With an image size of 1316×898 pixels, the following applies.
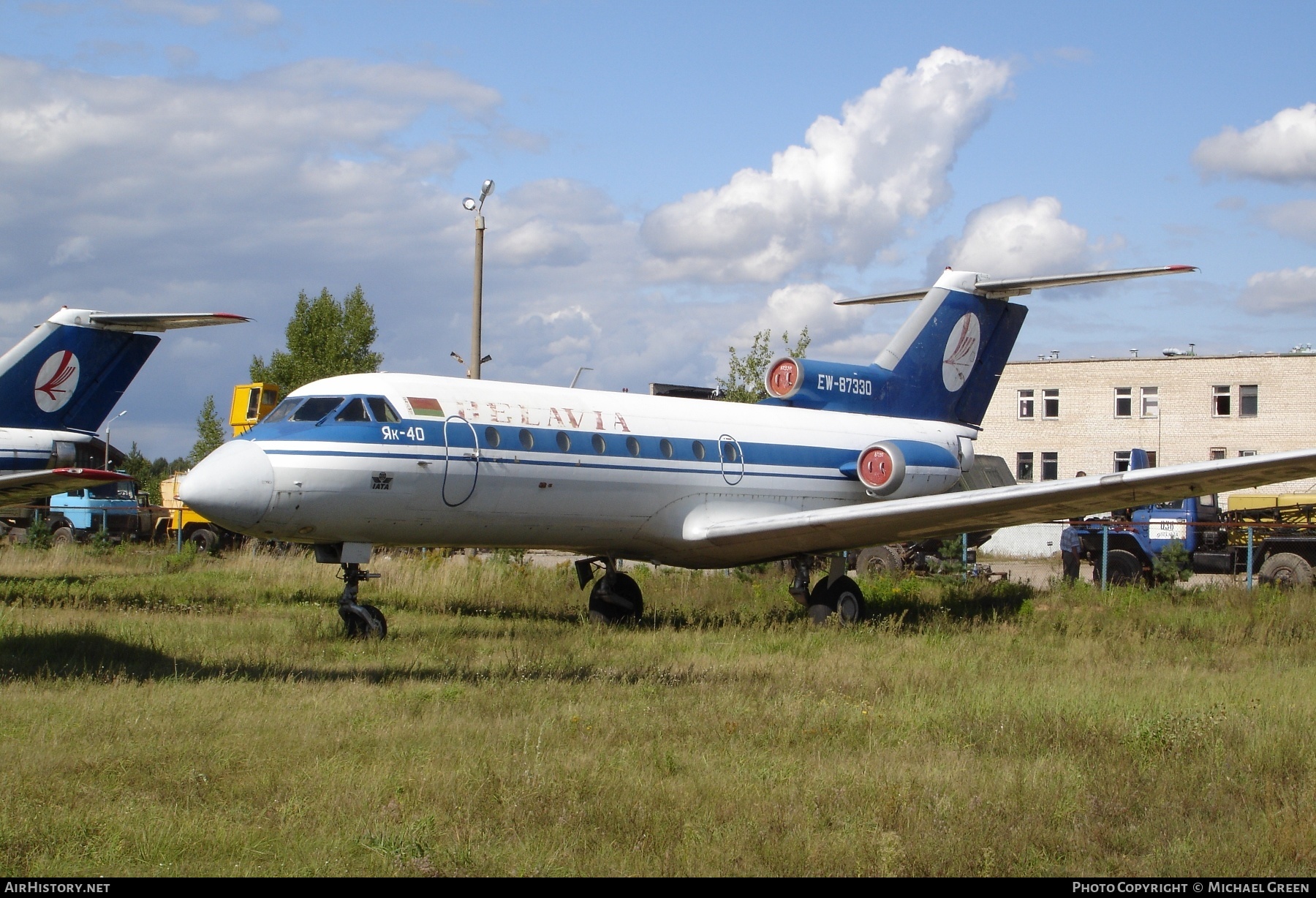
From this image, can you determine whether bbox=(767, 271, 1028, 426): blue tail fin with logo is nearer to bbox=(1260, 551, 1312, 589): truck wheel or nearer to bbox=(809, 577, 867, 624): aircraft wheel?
bbox=(809, 577, 867, 624): aircraft wheel

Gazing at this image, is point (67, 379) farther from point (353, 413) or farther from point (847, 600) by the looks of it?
point (847, 600)

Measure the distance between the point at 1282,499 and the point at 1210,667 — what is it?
23.5 metres

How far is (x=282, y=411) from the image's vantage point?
13508mm

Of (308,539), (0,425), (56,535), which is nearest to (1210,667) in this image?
(308,539)

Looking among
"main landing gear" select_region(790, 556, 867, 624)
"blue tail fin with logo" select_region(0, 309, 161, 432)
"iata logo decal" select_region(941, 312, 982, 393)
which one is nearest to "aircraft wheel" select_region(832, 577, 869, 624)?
"main landing gear" select_region(790, 556, 867, 624)

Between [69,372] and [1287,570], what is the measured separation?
73.0ft

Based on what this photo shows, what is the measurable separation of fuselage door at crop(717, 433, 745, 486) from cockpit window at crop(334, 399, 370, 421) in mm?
5262

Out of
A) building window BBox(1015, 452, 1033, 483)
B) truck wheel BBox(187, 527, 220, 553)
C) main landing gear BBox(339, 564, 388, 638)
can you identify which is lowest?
truck wheel BBox(187, 527, 220, 553)

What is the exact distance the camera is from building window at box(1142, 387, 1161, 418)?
53938mm

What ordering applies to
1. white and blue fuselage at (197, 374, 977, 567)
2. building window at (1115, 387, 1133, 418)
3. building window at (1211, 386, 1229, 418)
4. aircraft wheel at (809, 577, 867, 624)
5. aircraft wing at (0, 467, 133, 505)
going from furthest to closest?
1. building window at (1115, 387, 1133, 418)
2. building window at (1211, 386, 1229, 418)
3. aircraft wheel at (809, 577, 867, 624)
4. aircraft wing at (0, 467, 133, 505)
5. white and blue fuselage at (197, 374, 977, 567)

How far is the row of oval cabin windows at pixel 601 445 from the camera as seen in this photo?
557 inches

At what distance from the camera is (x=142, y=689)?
942 cm

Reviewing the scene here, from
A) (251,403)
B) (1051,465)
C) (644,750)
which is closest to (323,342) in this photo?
(251,403)

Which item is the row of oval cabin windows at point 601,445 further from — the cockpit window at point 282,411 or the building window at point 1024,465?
the building window at point 1024,465
